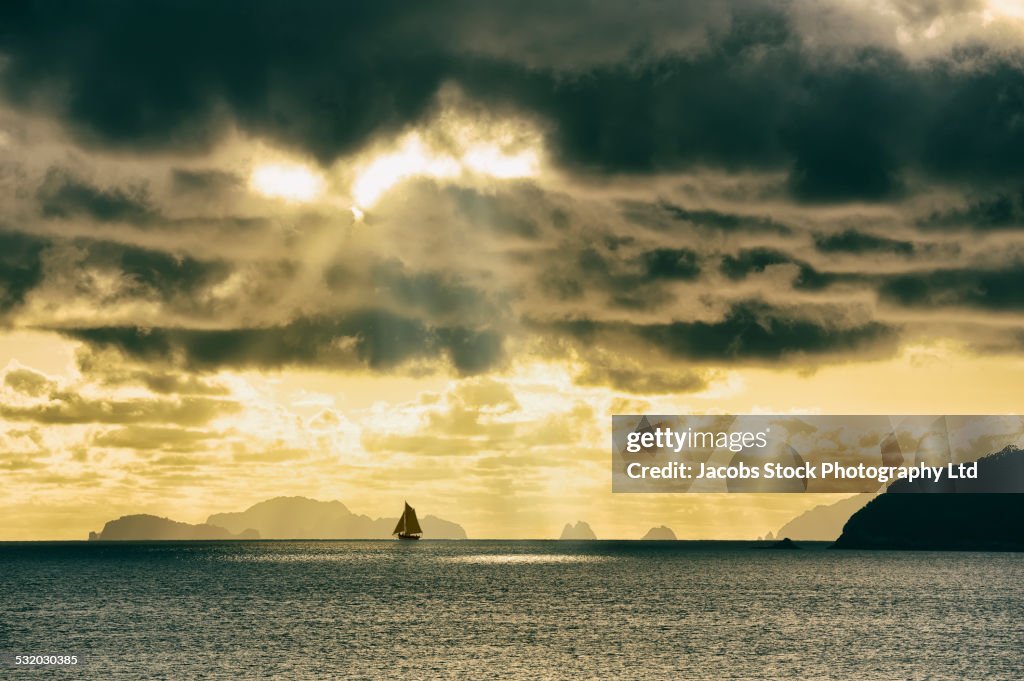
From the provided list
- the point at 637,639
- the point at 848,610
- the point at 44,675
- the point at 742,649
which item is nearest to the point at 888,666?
the point at 742,649

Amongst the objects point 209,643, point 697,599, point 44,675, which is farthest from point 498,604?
point 44,675

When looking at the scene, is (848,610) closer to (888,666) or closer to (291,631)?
(888,666)

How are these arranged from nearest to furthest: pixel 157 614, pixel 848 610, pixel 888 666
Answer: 1. pixel 888 666
2. pixel 157 614
3. pixel 848 610

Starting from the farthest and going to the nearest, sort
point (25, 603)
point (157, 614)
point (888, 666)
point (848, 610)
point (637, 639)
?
point (25, 603) < point (848, 610) < point (157, 614) < point (637, 639) < point (888, 666)

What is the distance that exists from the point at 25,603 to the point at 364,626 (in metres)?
69.2

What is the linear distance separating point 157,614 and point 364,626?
3437cm

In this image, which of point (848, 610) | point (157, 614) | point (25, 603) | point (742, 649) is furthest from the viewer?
point (25, 603)

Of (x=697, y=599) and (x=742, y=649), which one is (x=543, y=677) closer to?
(x=742, y=649)

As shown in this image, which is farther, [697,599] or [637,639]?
[697,599]

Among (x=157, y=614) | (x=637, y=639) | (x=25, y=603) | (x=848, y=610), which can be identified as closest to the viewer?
(x=637, y=639)

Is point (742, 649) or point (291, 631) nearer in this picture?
point (742, 649)

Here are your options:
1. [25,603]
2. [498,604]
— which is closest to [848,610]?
[498,604]

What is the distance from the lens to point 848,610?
166 meters

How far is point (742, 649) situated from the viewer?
117500mm
